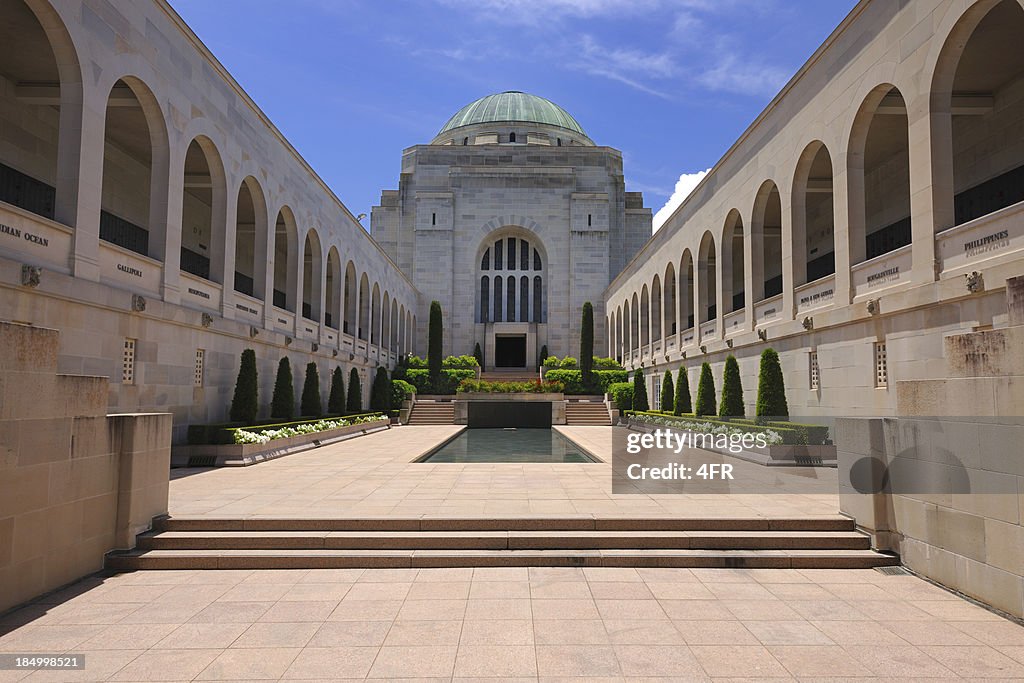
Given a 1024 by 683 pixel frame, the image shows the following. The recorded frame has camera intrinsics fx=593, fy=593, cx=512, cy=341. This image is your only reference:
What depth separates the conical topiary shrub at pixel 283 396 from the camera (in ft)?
64.6

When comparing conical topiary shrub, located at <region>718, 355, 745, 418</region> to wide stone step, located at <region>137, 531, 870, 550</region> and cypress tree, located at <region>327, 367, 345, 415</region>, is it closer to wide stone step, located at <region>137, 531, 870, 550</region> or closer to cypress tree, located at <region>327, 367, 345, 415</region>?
wide stone step, located at <region>137, 531, 870, 550</region>

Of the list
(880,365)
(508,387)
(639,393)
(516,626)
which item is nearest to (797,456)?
(880,365)

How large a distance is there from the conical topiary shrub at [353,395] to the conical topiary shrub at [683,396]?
14.8 metres

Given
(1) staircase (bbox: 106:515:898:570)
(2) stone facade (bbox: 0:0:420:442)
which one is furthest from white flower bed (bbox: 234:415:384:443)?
(1) staircase (bbox: 106:515:898:570)

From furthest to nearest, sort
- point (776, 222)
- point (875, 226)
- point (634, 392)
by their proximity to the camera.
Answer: point (634, 392), point (776, 222), point (875, 226)

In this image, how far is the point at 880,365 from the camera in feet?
45.2

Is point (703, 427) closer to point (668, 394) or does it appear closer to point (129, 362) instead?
point (668, 394)

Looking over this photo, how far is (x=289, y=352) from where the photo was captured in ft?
74.3

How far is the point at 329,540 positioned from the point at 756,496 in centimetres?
663

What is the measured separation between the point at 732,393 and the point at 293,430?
46.2 feet

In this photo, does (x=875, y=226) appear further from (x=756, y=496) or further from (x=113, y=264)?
(x=113, y=264)

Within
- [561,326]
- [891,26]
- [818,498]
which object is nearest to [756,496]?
[818,498]

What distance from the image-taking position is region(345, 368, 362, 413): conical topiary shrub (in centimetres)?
2836

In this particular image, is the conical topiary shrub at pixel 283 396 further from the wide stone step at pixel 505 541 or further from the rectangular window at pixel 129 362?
the wide stone step at pixel 505 541
